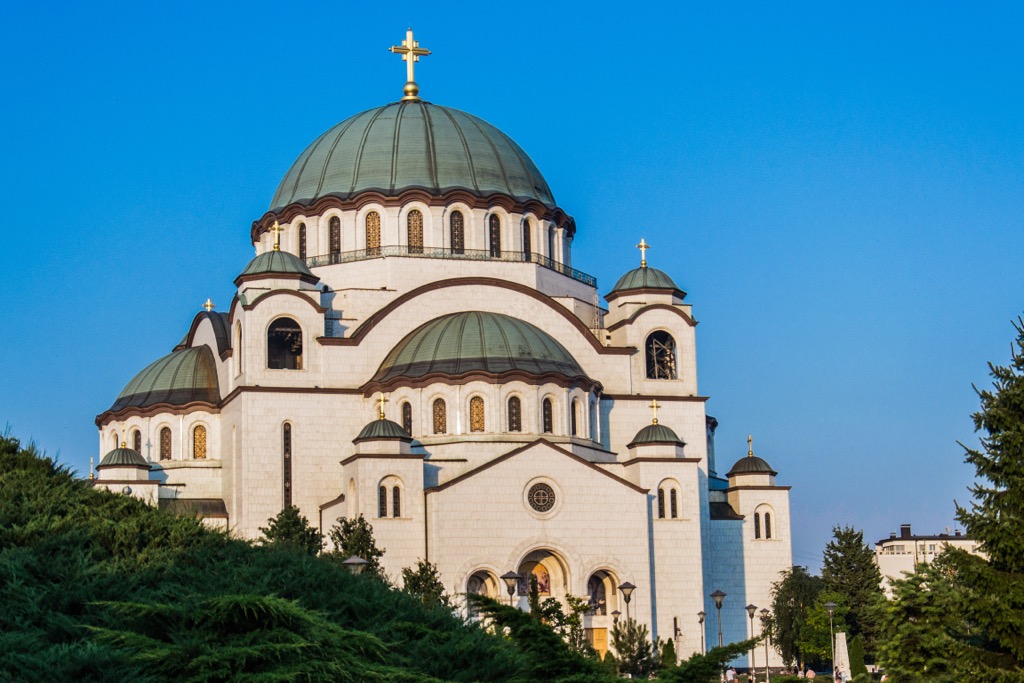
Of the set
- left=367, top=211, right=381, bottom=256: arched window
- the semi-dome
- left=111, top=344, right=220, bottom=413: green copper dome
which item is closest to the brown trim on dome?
the semi-dome

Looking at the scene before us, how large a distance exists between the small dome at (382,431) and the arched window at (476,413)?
2178 millimetres

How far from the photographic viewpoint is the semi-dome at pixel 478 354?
45281 mm

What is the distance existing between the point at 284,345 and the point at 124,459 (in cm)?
567

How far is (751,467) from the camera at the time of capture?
50688 millimetres

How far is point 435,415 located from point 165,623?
1068 inches

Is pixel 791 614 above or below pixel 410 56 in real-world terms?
below

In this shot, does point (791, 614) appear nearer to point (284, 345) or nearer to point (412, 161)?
point (284, 345)

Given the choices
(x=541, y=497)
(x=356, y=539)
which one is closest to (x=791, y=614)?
(x=541, y=497)

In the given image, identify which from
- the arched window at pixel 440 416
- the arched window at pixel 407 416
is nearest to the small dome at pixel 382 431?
the arched window at pixel 440 416

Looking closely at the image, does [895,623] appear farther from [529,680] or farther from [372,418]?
[372,418]

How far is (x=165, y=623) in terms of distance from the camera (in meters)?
18.3

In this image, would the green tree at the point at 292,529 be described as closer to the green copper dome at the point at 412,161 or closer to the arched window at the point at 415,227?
the arched window at the point at 415,227

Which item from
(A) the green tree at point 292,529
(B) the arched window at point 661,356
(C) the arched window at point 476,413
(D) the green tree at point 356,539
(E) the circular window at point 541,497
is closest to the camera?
(A) the green tree at point 292,529

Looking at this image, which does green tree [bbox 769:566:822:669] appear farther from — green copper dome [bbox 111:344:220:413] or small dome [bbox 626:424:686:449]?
green copper dome [bbox 111:344:220:413]
